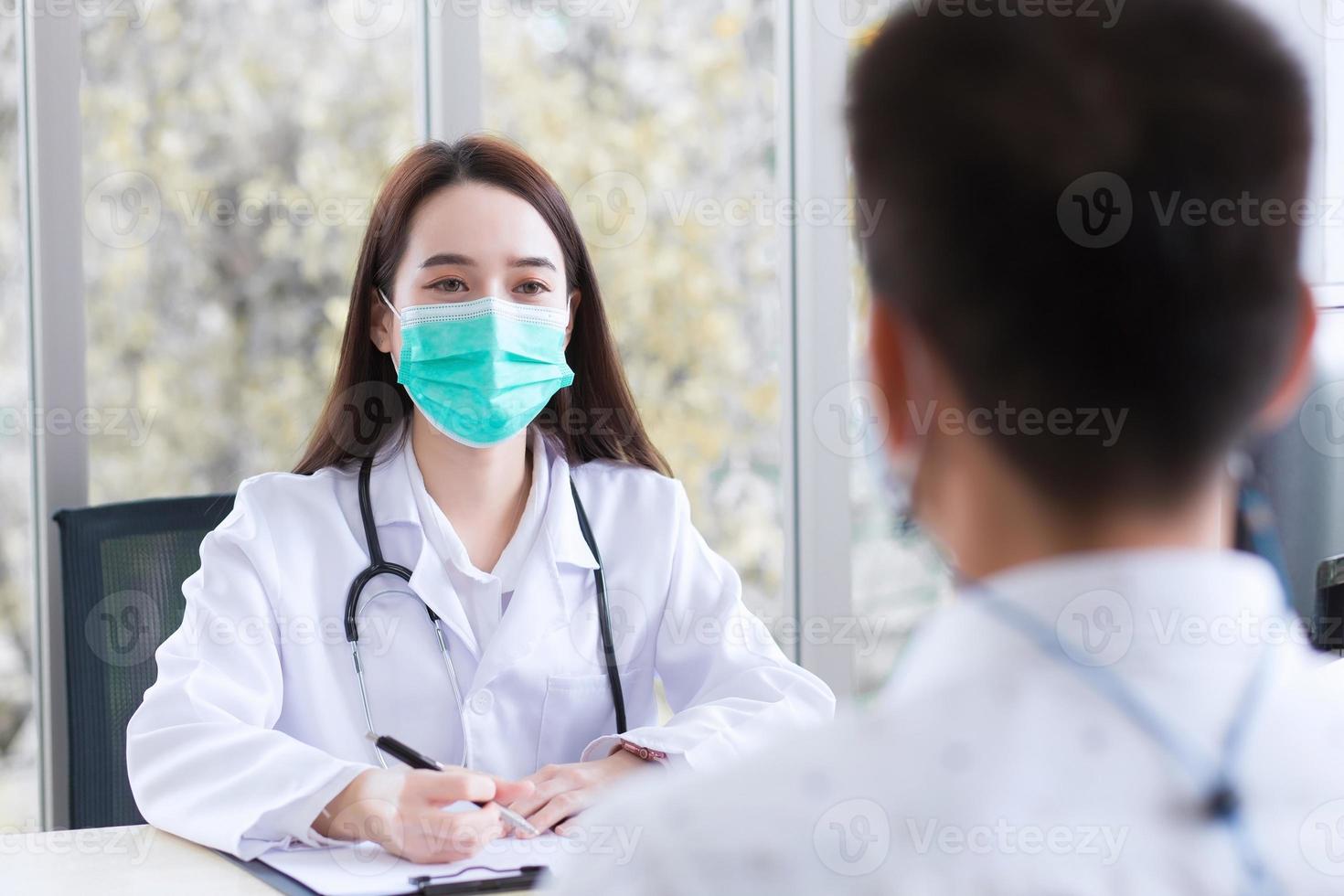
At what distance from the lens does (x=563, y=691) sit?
5.22ft

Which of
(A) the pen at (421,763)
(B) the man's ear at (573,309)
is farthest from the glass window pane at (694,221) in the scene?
(A) the pen at (421,763)

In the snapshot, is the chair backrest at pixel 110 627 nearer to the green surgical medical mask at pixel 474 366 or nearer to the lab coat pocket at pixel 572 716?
the green surgical medical mask at pixel 474 366

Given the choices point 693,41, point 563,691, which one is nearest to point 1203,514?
point 563,691

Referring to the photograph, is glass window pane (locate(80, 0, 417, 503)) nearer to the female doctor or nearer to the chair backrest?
the chair backrest

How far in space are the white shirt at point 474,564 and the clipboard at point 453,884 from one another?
1.61 feet

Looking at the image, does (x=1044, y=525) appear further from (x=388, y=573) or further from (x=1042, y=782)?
(x=388, y=573)

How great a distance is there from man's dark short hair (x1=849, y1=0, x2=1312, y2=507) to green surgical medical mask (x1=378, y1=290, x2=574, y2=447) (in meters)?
1.15

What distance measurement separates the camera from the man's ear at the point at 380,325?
1.72 m

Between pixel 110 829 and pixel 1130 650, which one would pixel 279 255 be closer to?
pixel 110 829

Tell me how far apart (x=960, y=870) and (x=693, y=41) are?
230 centimetres

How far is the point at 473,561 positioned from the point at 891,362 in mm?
1187

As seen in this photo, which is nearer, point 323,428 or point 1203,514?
point 1203,514

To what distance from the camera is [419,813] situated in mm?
1169

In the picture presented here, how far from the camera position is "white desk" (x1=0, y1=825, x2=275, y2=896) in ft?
3.70
